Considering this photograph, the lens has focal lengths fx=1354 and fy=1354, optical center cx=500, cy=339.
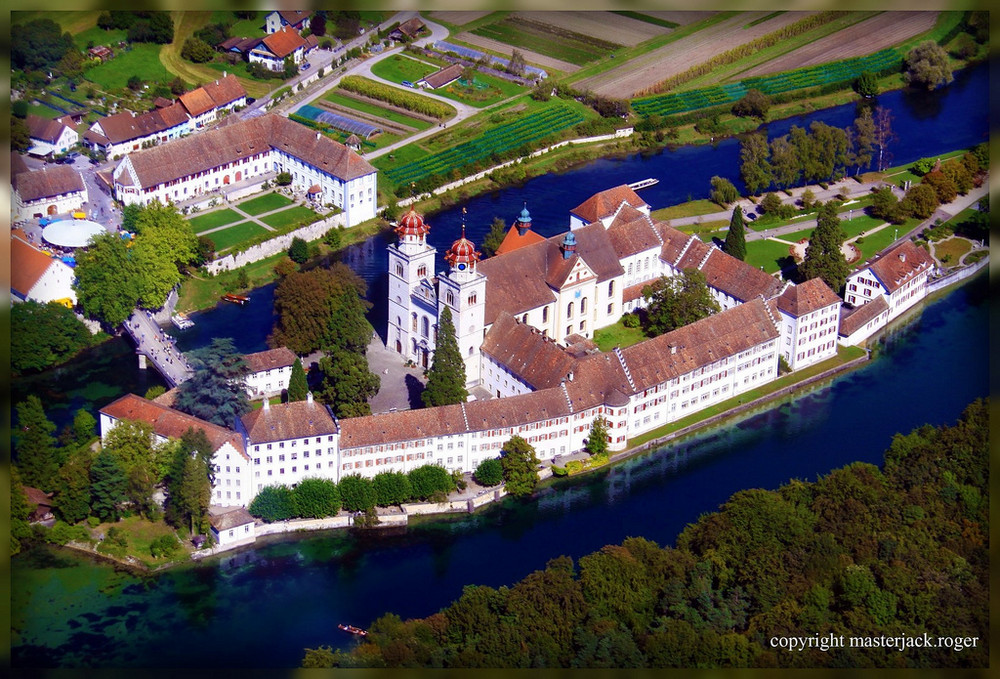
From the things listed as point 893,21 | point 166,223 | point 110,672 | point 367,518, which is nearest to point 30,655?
point 110,672

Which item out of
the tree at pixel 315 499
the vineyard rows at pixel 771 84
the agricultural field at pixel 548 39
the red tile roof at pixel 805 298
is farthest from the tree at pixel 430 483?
the agricultural field at pixel 548 39

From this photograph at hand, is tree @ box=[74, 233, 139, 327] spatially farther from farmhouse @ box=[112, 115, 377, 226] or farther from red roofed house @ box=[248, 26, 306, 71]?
red roofed house @ box=[248, 26, 306, 71]

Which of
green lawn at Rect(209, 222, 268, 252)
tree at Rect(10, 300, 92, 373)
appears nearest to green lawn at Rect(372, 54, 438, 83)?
green lawn at Rect(209, 222, 268, 252)

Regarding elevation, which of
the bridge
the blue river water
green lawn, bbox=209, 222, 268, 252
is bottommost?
the blue river water

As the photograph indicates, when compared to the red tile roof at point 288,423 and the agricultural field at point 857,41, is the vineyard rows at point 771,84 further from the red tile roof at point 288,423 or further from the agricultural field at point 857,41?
the red tile roof at point 288,423

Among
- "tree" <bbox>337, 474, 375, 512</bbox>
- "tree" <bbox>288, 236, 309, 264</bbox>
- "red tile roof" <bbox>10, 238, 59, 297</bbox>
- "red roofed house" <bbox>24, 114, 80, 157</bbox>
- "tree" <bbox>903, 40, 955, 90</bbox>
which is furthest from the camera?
"tree" <bbox>903, 40, 955, 90</bbox>

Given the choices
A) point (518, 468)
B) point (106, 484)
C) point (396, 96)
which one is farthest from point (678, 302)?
point (396, 96)

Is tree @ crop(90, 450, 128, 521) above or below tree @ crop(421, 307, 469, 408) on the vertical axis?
below
